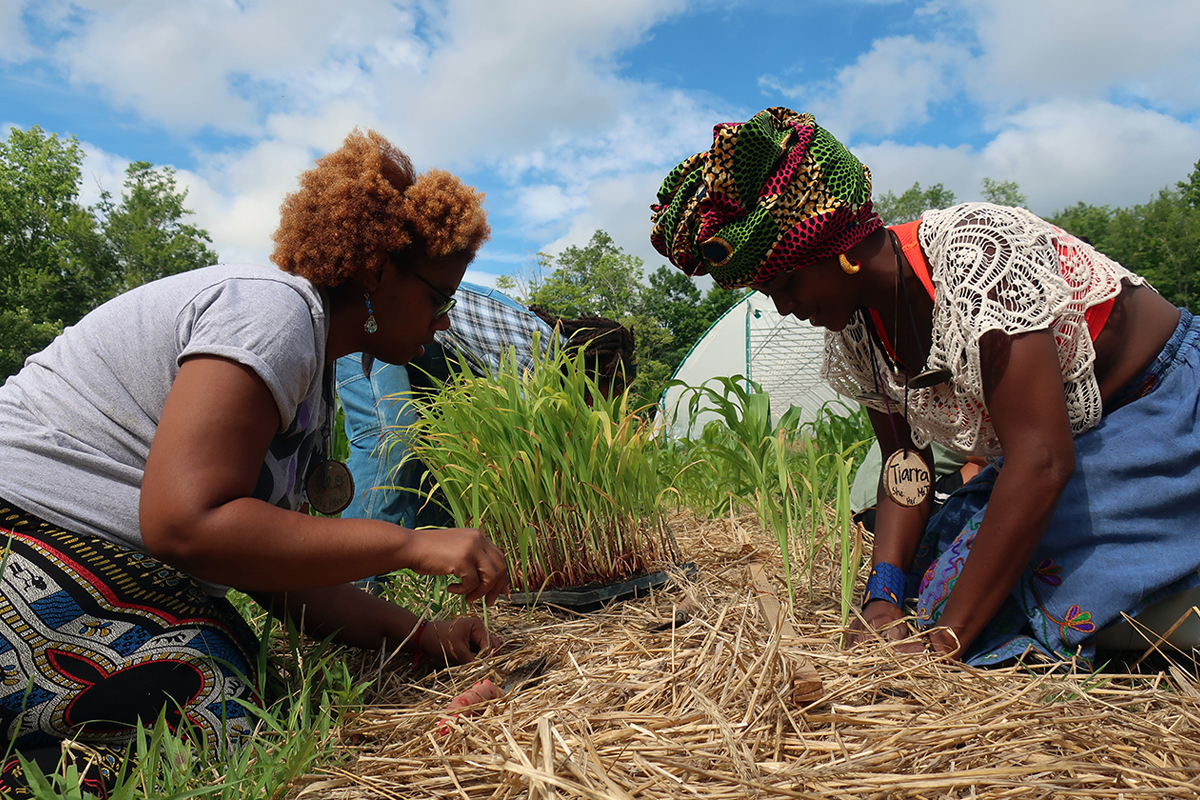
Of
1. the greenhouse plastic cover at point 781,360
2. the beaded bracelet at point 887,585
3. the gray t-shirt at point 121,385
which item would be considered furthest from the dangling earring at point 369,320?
the greenhouse plastic cover at point 781,360

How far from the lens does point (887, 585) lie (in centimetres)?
177

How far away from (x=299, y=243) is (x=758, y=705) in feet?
4.06

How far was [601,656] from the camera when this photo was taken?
5.08ft

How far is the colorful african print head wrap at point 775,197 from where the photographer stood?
5.14ft

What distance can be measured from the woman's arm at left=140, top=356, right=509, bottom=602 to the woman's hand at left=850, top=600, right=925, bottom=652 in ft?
3.26

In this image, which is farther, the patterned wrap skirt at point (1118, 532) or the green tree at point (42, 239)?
the green tree at point (42, 239)

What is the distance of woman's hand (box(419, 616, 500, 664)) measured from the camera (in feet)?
5.20

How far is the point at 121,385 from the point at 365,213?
21.8 inches

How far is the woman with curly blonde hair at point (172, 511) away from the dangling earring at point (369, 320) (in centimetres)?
9

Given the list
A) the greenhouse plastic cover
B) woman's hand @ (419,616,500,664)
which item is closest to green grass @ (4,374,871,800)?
woman's hand @ (419,616,500,664)

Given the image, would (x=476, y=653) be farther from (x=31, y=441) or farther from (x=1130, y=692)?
(x=1130, y=692)

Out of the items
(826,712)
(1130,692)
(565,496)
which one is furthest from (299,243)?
(1130,692)

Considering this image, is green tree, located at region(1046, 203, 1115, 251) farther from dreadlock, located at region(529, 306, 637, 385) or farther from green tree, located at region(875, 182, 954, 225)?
dreadlock, located at region(529, 306, 637, 385)

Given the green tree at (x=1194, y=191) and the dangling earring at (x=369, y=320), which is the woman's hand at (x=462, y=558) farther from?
the green tree at (x=1194, y=191)
